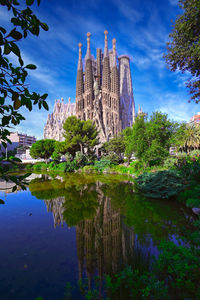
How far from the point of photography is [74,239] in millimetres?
4500

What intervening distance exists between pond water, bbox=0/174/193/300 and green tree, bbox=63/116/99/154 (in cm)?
2090

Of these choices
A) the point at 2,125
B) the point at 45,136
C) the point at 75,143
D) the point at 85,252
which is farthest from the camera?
the point at 45,136

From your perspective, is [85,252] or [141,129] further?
[141,129]

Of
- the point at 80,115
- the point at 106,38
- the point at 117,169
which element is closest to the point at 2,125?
the point at 117,169

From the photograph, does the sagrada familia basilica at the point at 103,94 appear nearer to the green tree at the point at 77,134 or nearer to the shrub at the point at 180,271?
the green tree at the point at 77,134

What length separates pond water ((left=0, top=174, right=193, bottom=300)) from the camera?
297cm

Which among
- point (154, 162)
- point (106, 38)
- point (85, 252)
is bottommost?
point (85, 252)

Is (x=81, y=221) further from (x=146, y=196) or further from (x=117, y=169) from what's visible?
(x=117, y=169)

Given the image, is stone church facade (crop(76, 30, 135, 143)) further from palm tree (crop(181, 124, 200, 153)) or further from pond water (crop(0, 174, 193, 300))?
pond water (crop(0, 174, 193, 300))

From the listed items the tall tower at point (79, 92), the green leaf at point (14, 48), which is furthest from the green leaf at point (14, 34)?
the tall tower at point (79, 92)

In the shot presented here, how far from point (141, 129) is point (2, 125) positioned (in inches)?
745

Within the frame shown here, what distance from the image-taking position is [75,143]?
28.5 m

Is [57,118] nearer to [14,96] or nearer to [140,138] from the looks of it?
[140,138]

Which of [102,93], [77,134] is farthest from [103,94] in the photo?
[77,134]
